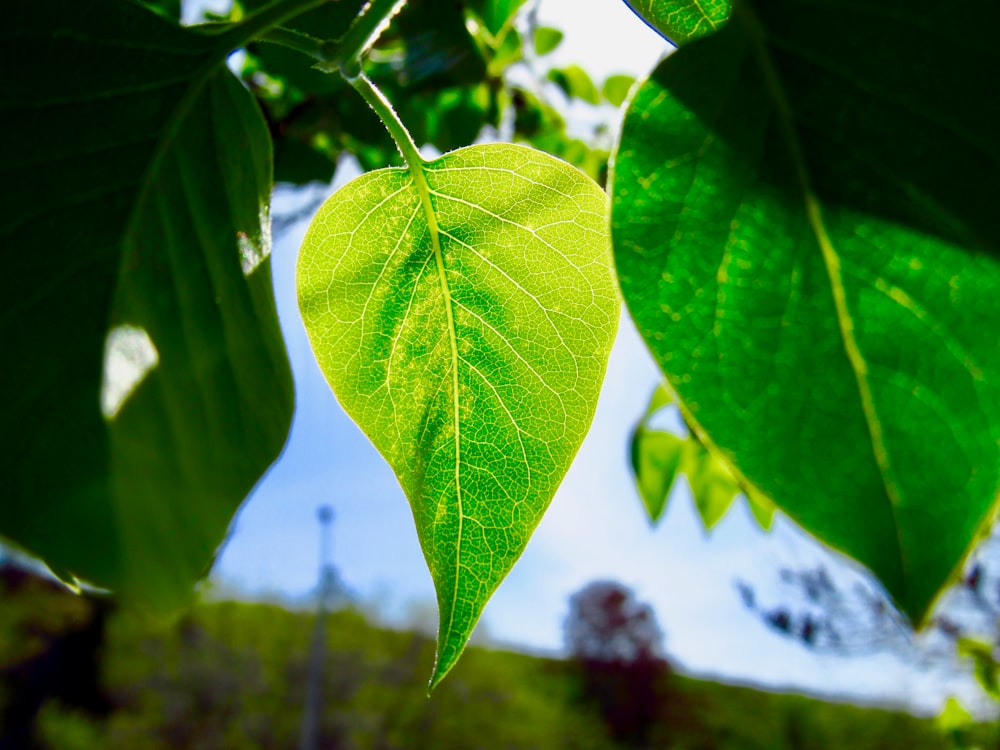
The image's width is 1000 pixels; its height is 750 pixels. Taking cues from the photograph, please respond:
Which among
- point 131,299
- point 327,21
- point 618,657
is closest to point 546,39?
point 327,21

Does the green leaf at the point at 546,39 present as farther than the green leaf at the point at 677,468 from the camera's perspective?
Yes

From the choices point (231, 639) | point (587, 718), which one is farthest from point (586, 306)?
point (587, 718)

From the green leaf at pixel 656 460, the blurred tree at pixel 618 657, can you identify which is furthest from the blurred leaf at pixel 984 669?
the blurred tree at pixel 618 657

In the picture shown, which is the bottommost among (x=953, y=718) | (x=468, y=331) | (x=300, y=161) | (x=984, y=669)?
(x=953, y=718)

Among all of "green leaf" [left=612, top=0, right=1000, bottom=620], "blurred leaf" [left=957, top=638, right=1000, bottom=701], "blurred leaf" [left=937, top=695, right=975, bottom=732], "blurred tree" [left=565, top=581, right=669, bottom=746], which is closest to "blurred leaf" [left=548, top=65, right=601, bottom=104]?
"green leaf" [left=612, top=0, right=1000, bottom=620]

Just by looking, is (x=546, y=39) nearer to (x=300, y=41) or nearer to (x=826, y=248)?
(x=300, y=41)

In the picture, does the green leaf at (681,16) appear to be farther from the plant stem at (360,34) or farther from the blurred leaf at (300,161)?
the blurred leaf at (300,161)
